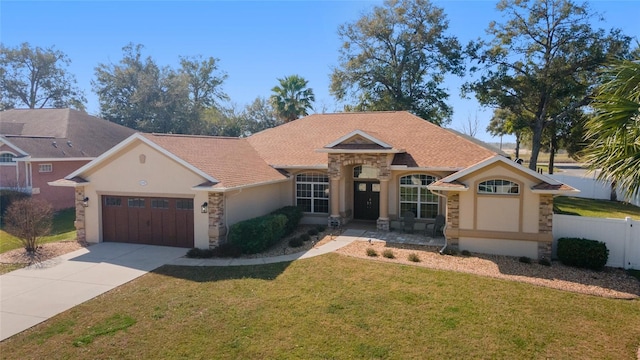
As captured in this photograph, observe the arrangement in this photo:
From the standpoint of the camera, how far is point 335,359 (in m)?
7.48

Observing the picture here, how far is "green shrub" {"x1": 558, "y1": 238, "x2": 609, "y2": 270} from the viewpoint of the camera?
509 inches

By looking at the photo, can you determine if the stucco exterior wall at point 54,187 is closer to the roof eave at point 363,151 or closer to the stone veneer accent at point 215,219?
the stone veneer accent at point 215,219

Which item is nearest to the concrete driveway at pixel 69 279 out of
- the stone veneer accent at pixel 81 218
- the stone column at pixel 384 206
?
the stone veneer accent at pixel 81 218

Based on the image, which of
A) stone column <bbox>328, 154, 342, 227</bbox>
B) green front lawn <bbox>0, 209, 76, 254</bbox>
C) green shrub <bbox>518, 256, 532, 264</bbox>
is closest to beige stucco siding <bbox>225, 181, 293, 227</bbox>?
stone column <bbox>328, 154, 342, 227</bbox>

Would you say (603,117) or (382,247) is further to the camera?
(382,247)

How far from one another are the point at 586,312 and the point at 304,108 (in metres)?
27.2

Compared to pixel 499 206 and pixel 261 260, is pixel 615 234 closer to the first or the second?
pixel 499 206

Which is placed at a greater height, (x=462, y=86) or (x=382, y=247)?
(x=462, y=86)

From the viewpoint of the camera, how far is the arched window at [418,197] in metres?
18.5

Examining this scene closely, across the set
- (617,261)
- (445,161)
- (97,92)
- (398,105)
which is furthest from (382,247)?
(97,92)

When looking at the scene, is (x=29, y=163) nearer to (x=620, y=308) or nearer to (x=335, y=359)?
(x=335, y=359)

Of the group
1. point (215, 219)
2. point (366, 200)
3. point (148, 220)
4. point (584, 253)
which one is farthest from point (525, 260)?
point (148, 220)

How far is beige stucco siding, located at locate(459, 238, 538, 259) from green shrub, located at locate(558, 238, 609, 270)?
38.3 inches

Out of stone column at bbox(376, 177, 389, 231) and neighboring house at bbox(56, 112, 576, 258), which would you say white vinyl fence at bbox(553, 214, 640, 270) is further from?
stone column at bbox(376, 177, 389, 231)
